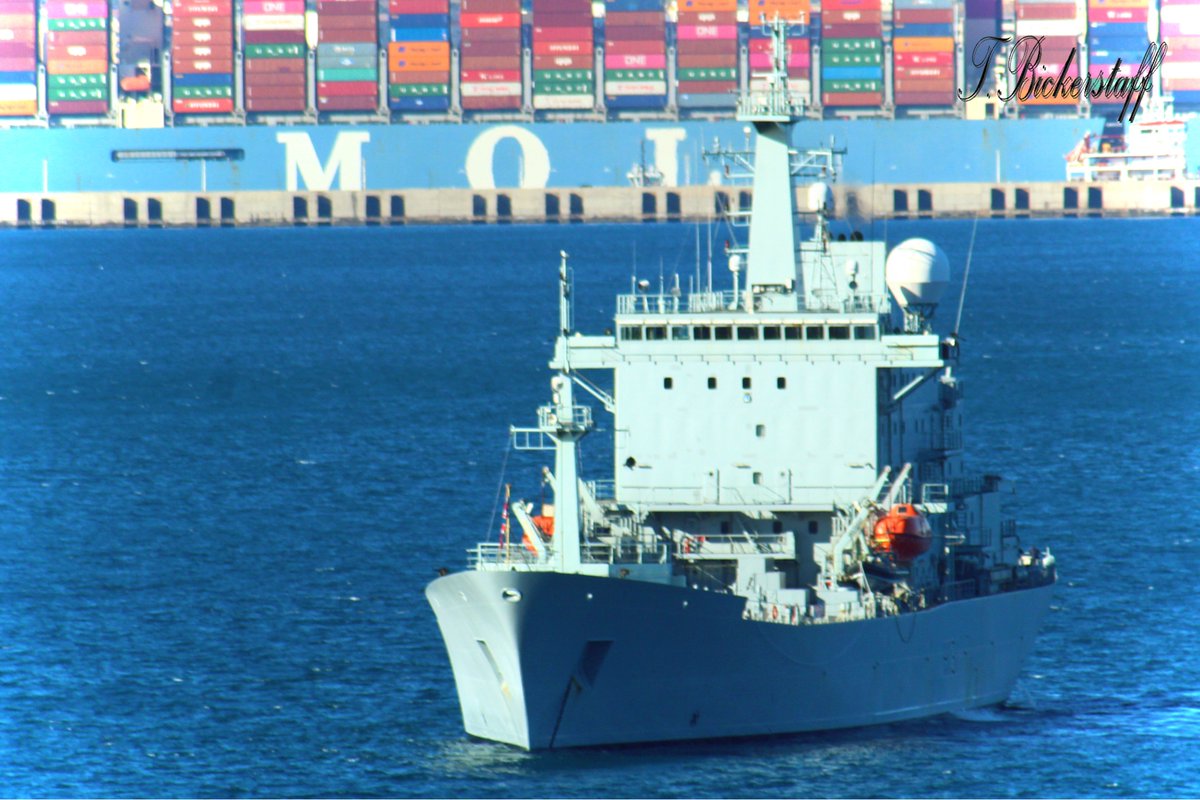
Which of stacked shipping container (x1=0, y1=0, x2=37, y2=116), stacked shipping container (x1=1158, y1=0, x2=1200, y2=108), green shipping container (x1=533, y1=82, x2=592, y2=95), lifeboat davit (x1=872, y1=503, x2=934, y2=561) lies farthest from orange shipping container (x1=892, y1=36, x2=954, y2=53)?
lifeboat davit (x1=872, y1=503, x2=934, y2=561)

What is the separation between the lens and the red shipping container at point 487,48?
175500 mm

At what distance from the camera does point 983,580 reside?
34.3 meters

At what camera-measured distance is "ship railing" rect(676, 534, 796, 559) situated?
30797mm

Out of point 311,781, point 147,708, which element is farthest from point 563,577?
point 147,708

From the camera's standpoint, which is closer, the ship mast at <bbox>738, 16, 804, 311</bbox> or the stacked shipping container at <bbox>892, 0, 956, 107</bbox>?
the ship mast at <bbox>738, 16, 804, 311</bbox>

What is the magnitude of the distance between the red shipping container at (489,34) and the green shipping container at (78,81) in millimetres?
30549

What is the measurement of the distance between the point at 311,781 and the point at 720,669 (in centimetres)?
550

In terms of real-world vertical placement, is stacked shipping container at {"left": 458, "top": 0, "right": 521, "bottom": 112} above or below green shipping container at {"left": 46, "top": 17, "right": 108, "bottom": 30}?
below

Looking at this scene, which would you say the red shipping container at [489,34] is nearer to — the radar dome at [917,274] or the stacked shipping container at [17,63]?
the stacked shipping container at [17,63]

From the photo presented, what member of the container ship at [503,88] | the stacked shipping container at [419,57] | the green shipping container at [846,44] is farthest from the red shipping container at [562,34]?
the green shipping container at [846,44]

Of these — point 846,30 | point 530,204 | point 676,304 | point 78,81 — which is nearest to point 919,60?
point 846,30

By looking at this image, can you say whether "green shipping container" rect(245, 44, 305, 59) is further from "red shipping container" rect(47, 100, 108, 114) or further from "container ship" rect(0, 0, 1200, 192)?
"red shipping container" rect(47, 100, 108, 114)

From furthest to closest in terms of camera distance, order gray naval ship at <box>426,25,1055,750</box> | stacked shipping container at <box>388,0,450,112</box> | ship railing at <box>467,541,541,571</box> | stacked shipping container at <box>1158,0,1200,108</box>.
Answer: stacked shipping container at <box>1158,0,1200,108</box> < stacked shipping container at <box>388,0,450,112</box> < ship railing at <box>467,541,541,571</box> < gray naval ship at <box>426,25,1055,750</box>
